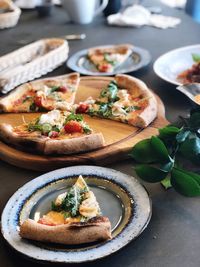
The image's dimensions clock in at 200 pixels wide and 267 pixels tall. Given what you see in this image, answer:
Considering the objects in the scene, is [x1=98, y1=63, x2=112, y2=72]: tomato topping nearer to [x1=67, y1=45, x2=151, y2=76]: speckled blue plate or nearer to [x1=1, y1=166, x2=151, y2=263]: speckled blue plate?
[x1=67, y1=45, x2=151, y2=76]: speckled blue plate

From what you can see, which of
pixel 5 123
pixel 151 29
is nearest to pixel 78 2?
pixel 151 29

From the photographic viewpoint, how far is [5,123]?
1.51 m

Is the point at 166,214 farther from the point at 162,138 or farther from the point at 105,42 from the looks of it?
the point at 105,42

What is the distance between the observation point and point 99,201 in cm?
104

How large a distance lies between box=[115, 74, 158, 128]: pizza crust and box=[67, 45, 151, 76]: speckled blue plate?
167mm

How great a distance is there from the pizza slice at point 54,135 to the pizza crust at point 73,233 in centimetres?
39

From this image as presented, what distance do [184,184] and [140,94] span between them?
626 mm

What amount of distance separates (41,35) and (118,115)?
3.78 feet

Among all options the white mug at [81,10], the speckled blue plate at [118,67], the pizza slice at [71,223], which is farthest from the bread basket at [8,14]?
the pizza slice at [71,223]

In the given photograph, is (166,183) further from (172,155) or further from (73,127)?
(73,127)

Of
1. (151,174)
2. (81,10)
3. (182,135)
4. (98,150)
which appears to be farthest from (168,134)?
(81,10)

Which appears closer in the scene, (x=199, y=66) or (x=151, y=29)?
(x=199, y=66)

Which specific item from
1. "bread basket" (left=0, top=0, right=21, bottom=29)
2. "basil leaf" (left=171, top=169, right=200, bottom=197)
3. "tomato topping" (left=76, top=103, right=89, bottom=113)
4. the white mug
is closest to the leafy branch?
"basil leaf" (left=171, top=169, right=200, bottom=197)

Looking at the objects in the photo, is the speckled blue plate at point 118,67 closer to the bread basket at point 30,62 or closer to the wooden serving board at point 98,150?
the bread basket at point 30,62
